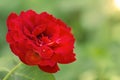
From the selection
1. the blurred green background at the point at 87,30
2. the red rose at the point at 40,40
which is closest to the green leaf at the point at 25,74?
the red rose at the point at 40,40

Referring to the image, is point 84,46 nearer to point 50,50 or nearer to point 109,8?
point 109,8

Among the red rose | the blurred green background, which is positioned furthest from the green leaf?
the blurred green background

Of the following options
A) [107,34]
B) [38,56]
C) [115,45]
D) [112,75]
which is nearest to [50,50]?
[38,56]

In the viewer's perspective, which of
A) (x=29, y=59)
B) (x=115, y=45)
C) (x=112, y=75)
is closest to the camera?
(x=29, y=59)

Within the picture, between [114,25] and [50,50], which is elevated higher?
[114,25]

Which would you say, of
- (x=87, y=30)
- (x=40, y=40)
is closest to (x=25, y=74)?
(x=40, y=40)
